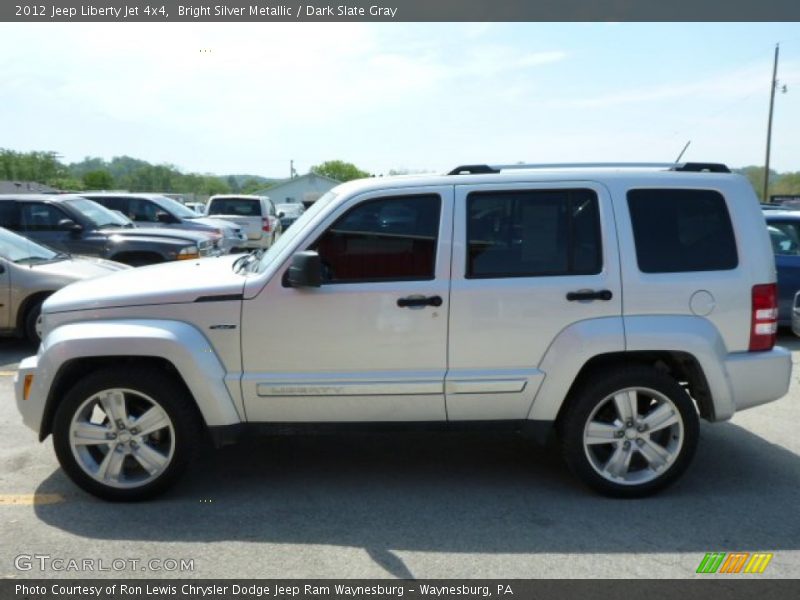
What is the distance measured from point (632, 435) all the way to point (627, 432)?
37 millimetres

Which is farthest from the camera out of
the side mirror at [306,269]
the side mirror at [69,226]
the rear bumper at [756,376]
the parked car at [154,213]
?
the parked car at [154,213]

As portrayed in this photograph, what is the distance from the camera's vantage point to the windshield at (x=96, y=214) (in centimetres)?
1166

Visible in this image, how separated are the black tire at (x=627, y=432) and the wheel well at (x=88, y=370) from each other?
7.21 ft

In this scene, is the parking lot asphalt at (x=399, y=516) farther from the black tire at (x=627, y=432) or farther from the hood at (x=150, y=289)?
the hood at (x=150, y=289)

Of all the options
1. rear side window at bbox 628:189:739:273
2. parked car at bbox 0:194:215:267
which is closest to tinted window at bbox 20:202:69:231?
parked car at bbox 0:194:215:267

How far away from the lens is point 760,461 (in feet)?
16.3

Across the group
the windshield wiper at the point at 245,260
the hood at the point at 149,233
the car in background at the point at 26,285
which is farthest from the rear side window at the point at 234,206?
the windshield wiper at the point at 245,260

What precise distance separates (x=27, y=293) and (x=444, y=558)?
637 centimetres

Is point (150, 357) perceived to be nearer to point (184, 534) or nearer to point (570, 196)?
point (184, 534)

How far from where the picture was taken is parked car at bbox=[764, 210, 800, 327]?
8.77 meters

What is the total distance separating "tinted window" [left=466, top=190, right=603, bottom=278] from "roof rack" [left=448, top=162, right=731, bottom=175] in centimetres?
26

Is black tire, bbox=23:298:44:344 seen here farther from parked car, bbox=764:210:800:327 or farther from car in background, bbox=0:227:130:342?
parked car, bbox=764:210:800:327

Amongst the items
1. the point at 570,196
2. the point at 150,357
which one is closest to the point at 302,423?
the point at 150,357
